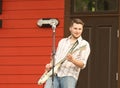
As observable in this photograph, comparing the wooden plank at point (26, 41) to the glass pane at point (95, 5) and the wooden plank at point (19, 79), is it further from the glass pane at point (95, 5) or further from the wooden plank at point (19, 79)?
the glass pane at point (95, 5)

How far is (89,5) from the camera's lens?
33.1ft

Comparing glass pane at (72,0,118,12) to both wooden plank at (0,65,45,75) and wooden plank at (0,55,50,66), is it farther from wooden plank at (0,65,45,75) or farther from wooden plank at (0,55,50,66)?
wooden plank at (0,65,45,75)

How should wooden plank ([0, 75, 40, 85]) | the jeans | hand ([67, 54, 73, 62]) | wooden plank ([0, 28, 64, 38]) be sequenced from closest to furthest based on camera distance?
hand ([67, 54, 73, 62]) → the jeans → wooden plank ([0, 28, 64, 38]) → wooden plank ([0, 75, 40, 85])

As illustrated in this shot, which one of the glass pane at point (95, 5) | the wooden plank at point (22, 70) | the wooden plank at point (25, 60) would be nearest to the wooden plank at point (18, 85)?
the wooden plank at point (22, 70)

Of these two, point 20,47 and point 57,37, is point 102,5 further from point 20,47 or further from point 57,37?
point 20,47

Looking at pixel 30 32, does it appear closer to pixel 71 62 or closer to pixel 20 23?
pixel 20 23

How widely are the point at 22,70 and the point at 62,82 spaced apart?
3.44 metres

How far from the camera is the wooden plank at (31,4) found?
33.1 ft

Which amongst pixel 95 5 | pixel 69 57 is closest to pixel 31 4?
pixel 95 5

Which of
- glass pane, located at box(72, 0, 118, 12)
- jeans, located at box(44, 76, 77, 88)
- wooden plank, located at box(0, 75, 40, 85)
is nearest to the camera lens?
jeans, located at box(44, 76, 77, 88)

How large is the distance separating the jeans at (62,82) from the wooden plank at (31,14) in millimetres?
3253

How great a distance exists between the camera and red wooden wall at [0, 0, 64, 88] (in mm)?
10094

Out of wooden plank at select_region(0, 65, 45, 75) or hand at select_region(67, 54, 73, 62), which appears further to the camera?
wooden plank at select_region(0, 65, 45, 75)

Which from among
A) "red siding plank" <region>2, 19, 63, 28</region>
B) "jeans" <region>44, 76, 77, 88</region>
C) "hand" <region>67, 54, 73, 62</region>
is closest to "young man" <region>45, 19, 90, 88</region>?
"jeans" <region>44, 76, 77, 88</region>
